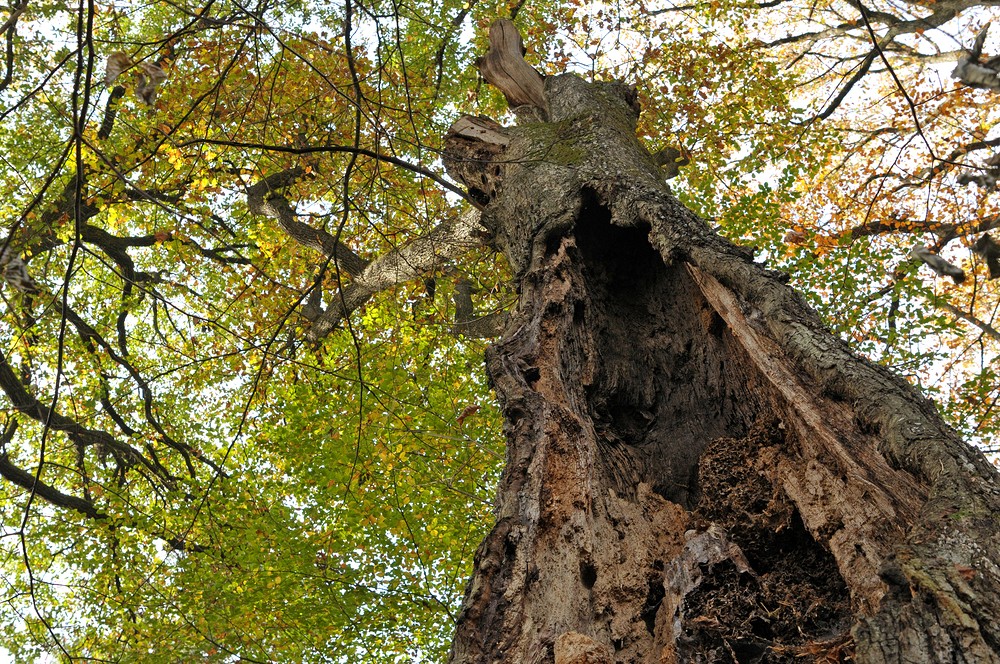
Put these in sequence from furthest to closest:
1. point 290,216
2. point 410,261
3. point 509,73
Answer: point 290,216 < point 410,261 < point 509,73

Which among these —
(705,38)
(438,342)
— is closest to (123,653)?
(438,342)

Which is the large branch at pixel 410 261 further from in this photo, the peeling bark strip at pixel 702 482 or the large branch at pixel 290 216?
the peeling bark strip at pixel 702 482

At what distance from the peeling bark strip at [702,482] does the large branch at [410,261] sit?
337 cm

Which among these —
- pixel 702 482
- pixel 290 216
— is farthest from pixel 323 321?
pixel 702 482

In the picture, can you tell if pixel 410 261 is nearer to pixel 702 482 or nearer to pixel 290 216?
pixel 290 216

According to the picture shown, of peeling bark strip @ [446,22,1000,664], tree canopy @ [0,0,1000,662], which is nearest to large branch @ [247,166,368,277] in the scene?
tree canopy @ [0,0,1000,662]

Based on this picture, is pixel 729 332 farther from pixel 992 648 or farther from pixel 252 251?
pixel 252 251

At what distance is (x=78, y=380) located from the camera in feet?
36.1

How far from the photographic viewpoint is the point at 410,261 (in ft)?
25.0

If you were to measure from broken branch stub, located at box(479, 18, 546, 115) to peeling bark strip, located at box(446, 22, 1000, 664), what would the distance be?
3.03 metres

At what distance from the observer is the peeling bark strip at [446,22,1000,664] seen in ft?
5.80

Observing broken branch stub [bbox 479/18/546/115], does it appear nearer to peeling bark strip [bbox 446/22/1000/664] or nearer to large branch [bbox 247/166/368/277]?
large branch [bbox 247/166/368/277]

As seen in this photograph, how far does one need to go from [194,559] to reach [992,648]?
29.1 feet

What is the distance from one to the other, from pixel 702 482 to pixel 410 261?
213 inches
